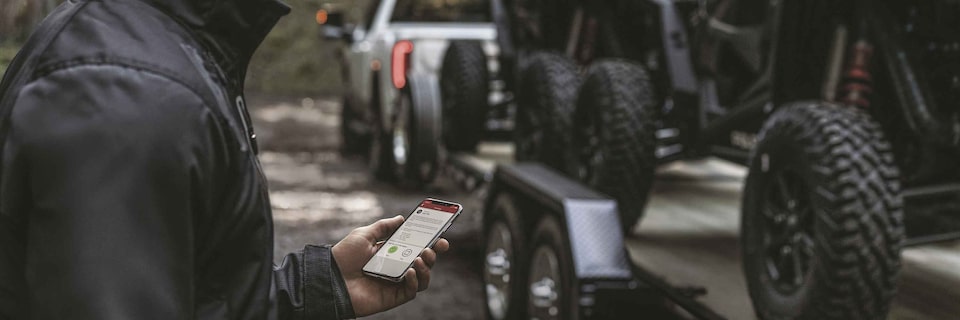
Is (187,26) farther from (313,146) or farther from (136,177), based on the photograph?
(313,146)

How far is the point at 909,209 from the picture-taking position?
4.18m

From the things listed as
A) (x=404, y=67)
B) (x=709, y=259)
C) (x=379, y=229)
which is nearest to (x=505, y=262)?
(x=709, y=259)

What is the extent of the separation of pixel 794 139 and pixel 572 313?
1070 mm

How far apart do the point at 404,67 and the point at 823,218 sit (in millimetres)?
7159

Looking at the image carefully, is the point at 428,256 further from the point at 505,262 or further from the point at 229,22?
the point at 505,262

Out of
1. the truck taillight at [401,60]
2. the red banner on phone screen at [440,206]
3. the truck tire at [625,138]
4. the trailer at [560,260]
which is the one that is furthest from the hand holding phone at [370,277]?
the truck taillight at [401,60]

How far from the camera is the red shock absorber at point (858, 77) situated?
4.50 m

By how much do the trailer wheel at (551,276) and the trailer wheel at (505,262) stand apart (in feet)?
0.34

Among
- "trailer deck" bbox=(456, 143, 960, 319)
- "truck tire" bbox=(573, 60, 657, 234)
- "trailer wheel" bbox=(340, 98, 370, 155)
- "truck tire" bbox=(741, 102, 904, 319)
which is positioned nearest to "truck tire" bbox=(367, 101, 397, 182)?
"trailer deck" bbox=(456, 143, 960, 319)

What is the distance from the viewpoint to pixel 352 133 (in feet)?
48.3

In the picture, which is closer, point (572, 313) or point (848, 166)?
point (848, 166)

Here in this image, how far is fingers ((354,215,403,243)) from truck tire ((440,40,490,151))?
6025 millimetres

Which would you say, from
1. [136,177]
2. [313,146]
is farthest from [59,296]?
[313,146]

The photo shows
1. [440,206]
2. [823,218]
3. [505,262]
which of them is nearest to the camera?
[440,206]
